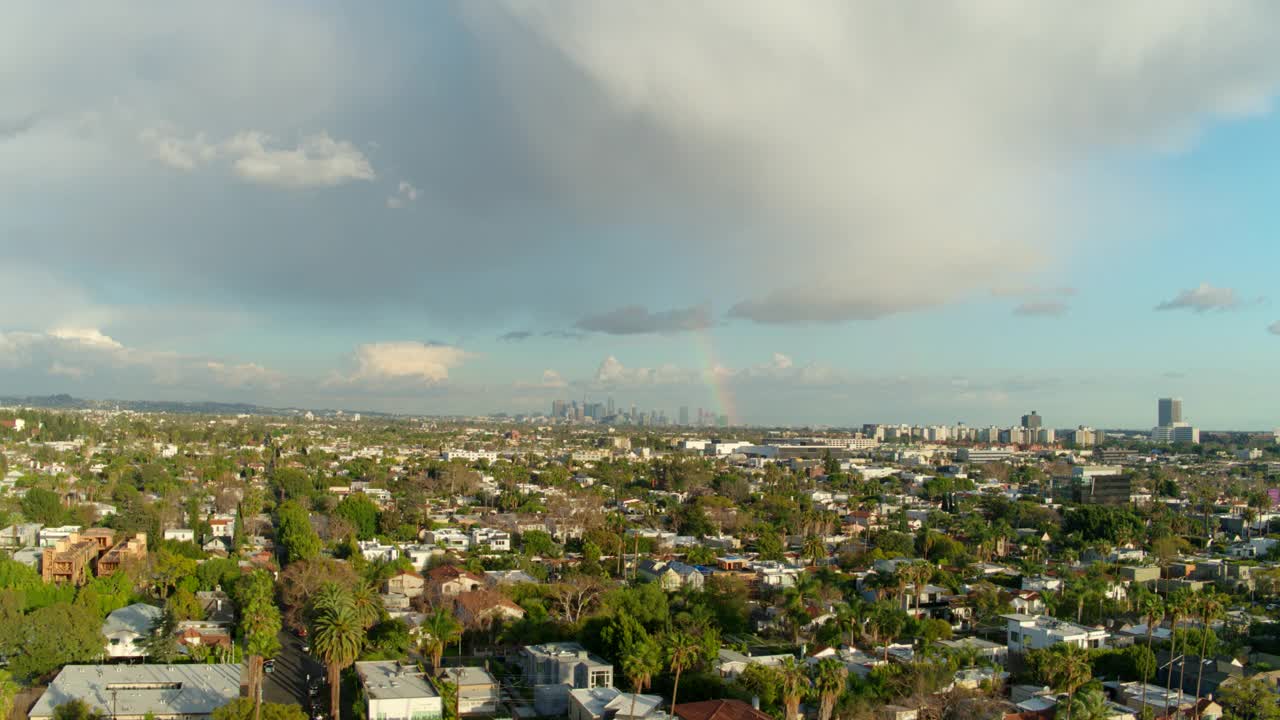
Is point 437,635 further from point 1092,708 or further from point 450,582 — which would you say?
point 1092,708

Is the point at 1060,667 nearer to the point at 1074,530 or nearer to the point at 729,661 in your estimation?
the point at 729,661

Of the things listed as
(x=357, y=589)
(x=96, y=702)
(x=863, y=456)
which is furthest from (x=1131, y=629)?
(x=863, y=456)

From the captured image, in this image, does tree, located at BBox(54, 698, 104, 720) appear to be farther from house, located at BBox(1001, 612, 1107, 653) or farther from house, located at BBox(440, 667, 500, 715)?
house, located at BBox(1001, 612, 1107, 653)

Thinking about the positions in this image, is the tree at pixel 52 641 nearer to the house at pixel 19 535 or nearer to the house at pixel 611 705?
the house at pixel 611 705

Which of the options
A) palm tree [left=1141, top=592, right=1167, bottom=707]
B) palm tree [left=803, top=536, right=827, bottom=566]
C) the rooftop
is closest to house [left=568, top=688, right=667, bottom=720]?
the rooftop

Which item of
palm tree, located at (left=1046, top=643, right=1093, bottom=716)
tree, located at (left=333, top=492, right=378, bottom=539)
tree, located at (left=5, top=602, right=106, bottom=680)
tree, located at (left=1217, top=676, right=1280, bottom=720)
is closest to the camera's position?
tree, located at (left=1217, top=676, right=1280, bottom=720)

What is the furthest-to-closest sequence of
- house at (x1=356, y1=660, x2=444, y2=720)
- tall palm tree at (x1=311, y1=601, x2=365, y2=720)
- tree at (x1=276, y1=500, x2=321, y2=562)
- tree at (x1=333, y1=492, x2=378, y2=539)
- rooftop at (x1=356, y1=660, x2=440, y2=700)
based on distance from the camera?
tree at (x1=333, y1=492, x2=378, y2=539) → tree at (x1=276, y1=500, x2=321, y2=562) → rooftop at (x1=356, y1=660, x2=440, y2=700) → house at (x1=356, y1=660, x2=444, y2=720) → tall palm tree at (x1=311, y1=601, x2=365, y2=720)

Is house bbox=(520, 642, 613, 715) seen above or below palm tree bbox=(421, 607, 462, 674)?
below
